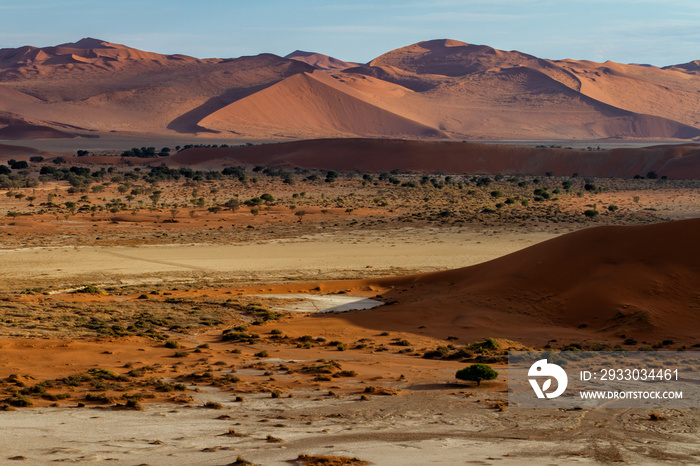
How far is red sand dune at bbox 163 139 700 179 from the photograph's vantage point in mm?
93312

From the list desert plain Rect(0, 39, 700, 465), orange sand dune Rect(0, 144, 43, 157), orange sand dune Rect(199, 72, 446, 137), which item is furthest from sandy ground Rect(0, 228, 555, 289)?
orange sand dune Rect(199, 72, 446, 137)

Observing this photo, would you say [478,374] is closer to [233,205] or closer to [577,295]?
[577,295]

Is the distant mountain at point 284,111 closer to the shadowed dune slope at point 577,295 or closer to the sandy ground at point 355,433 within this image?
the shadowed dune slope at point 577,295

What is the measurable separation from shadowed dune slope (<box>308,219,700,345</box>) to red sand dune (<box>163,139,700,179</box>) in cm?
6924

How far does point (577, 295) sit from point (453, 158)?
76.1 metres

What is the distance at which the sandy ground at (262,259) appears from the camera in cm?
3062

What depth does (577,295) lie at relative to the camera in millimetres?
23078

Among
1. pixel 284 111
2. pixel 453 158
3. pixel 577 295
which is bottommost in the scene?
pixel 577 295

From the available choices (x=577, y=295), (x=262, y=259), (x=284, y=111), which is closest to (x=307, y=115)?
(x=284, y=111)

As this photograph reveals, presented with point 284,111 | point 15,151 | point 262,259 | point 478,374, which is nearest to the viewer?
point 478,374

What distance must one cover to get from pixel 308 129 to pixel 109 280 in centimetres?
14384

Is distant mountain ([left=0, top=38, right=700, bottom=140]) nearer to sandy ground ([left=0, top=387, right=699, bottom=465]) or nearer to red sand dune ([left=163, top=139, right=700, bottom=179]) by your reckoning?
red sand dune ([left=163, top=139, right=700, bottom=179])

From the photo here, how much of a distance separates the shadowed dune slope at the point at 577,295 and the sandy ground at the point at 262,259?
22.6 feet

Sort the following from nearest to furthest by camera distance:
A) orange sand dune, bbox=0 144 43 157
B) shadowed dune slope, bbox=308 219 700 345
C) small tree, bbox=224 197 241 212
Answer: shadowed dune slope, bbox=308 219 700 345 → small tree, bbox=224 197 241 212 → orange sand dune, bbox=0 144 43 157
